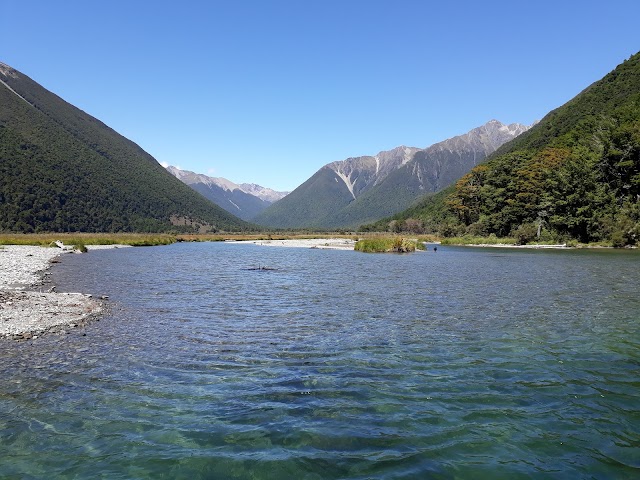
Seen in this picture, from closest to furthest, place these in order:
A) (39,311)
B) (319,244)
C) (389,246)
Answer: (39,311) < (389,246) < (319,244)

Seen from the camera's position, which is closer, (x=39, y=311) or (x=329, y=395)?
(x=329, y=395)

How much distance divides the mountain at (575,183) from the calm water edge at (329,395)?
67.1 metres

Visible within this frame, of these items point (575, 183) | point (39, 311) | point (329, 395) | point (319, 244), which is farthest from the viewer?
point (319, 244)

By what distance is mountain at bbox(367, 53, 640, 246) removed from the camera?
76312 millimetres

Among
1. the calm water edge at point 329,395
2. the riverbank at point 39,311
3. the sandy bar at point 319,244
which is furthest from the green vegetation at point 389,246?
the riverbank at point 39,311

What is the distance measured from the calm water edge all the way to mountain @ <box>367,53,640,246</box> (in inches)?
2642

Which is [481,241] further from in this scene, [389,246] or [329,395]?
[329,395]

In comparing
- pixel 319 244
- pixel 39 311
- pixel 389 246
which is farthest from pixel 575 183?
pixel 39 311

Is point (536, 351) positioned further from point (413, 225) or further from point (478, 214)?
point (413, 225)

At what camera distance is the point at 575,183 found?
258 feet

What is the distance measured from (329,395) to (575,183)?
275 feet

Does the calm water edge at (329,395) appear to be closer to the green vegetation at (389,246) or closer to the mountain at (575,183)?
the green vegetation at (389,246)

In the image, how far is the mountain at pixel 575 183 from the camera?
250 feet

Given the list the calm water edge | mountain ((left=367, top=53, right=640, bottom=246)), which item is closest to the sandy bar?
mountain ((left=367, top=53, right=640, bottom=246))
